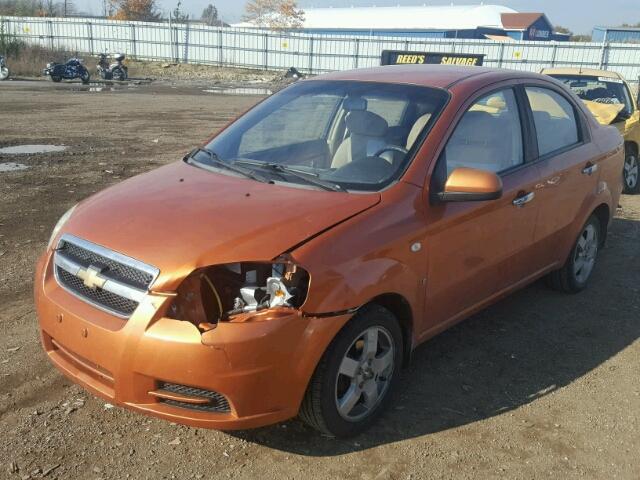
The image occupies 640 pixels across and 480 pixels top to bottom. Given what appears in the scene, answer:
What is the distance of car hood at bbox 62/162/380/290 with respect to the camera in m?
2.73

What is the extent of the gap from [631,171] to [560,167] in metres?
5.33

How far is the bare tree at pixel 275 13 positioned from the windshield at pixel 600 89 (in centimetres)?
6997

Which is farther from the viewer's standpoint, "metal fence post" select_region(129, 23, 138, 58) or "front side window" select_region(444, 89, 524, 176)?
"metal fence post" select_region(129, 23, 138, 58)

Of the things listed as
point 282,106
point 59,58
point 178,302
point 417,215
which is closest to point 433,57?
point 282,106

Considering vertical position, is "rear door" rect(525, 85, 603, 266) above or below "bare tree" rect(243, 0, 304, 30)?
below

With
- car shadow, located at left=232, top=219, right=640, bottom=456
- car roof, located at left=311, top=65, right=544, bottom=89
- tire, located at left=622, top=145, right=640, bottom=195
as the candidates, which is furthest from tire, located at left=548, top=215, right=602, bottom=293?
tire, located at left=622, top=145, right=640, bottom=195

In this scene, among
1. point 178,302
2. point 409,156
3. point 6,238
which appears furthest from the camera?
point 6,238

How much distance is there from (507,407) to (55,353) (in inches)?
97.7

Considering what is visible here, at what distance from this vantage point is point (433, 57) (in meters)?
14.2

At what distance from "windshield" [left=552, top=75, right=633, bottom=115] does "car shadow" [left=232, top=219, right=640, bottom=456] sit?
174 inches

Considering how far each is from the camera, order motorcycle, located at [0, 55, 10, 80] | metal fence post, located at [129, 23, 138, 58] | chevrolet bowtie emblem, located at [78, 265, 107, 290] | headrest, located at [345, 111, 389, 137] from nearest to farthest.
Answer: chevrolet bowtie emblem, located at [78, 265, 107, 290]
headrest, located at [345, 111, 389, 137]
motorcycle, located at [0, 55, 10, 80]
metal fence post, located at [129, 23, 138, 58]

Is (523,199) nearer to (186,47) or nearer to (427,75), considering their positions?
(427,75)

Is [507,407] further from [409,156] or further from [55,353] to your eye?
[55,353]

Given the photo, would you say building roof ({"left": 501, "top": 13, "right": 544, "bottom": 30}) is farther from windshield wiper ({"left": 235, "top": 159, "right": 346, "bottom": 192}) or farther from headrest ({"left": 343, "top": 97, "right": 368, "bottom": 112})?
windshield wiper ({"left": 235, "top": 159, "right": 346, "bottom": 192})
